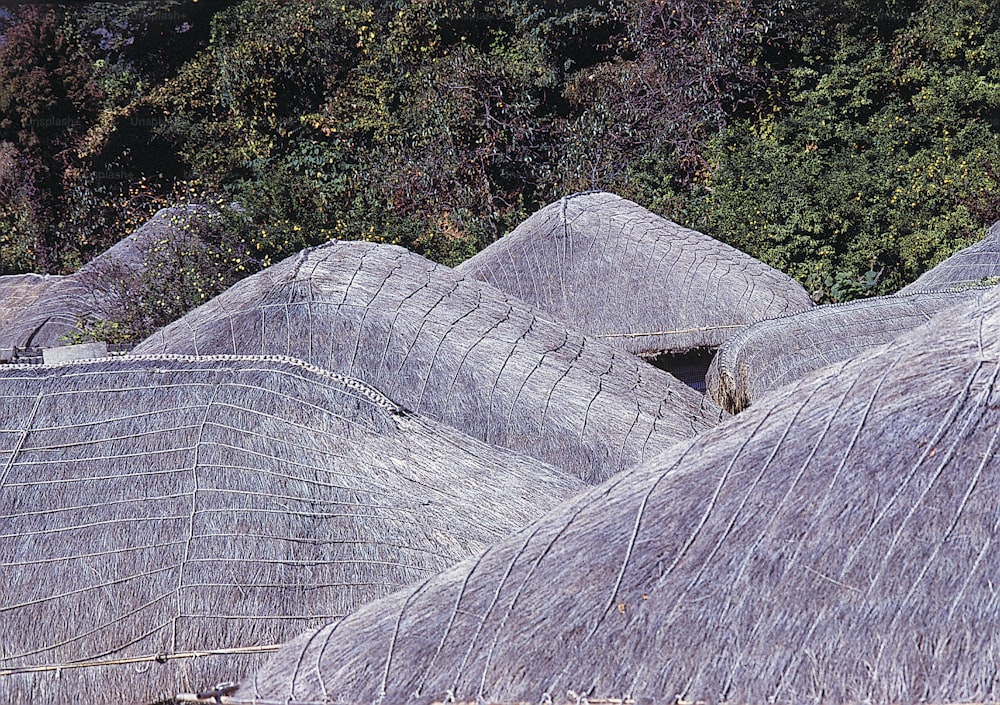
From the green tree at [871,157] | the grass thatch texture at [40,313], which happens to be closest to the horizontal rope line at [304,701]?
the grass thatch texture at [40,313]

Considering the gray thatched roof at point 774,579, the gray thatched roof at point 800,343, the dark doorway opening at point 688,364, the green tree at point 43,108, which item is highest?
the green tree at point 43,108

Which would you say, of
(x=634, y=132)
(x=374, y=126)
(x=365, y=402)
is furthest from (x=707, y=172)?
(x=365, y=402)

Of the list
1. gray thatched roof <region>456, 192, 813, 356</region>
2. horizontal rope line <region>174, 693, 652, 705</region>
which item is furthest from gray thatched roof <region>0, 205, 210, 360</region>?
horizontal rope line <region>174, 693, 652, 705</region>

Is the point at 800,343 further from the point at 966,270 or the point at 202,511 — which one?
the point at 202,511

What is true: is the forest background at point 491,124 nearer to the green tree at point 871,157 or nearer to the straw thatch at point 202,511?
the green tree at point 871,157

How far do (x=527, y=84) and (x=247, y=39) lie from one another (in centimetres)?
527

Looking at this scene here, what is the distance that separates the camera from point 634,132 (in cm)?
1497

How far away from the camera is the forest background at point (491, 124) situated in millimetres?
11875

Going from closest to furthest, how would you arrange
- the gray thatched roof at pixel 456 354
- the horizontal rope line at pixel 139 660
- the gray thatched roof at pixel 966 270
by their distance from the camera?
1. the horizontal rope line at pixel 139 660
2. the gray thatched roof at pixel 456 354
3. the gray thatched roof at pixel 966 270

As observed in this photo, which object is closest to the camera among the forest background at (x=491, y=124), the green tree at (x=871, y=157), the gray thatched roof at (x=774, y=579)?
the gray thatched roof at (x=774, y=579)

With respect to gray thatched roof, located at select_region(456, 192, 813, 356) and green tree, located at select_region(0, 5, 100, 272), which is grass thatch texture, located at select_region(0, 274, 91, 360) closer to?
gray thatched roof, located at select_region(456, 192, 813, 356)

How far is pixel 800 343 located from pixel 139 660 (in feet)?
15.2

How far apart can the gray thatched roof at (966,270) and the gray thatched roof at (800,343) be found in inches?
50.7

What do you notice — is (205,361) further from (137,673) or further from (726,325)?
(726,325)
